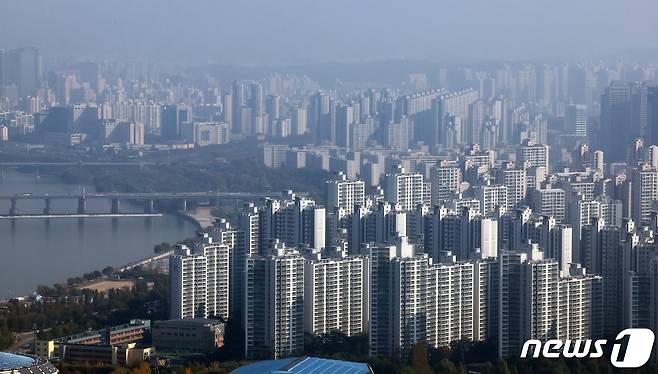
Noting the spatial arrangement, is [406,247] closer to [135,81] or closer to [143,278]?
[143,278]

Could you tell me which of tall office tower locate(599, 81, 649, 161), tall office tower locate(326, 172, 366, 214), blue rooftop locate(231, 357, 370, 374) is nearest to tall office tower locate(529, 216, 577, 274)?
tall office tower locate(326, 172, 366, 214)

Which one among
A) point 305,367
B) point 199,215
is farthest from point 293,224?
point 199,215

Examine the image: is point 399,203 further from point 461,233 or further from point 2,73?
point 2,73

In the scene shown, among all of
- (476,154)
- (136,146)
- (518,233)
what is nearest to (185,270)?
(518,233)

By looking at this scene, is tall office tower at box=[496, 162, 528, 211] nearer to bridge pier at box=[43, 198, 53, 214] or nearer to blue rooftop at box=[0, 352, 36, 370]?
bridge pier at box=[43, 198, 53, 214]

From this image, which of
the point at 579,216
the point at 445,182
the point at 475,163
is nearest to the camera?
the point at 579,216

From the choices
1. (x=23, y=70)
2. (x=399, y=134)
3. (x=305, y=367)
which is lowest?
(x=305, y=367)
